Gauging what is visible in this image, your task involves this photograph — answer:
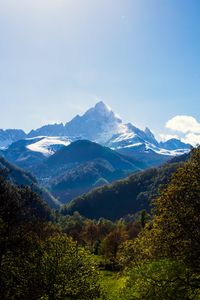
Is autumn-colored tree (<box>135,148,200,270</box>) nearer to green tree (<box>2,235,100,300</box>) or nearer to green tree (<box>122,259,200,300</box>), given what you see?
green tree (<box>122,259,200,300</box>)

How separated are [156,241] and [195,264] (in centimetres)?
475

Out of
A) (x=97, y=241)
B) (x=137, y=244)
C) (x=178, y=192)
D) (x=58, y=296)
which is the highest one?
(x=178, y=192)

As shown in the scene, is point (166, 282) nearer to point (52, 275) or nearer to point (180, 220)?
point (180, 220)

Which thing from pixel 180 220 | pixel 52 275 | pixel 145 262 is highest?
pixel 180 220

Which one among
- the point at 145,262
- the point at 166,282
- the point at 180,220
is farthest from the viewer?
the point at 145,262

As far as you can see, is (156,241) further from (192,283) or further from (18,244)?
(18,244)

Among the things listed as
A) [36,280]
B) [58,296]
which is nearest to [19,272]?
[36,280]

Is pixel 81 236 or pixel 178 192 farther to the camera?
pixel 81 236

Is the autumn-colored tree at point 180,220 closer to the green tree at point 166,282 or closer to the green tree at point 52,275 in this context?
the green tree at point 166,282

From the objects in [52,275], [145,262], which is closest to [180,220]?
[145,262]

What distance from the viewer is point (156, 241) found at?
4075 cm

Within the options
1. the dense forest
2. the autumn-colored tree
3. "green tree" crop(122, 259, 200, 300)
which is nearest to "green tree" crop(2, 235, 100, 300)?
the dense forest

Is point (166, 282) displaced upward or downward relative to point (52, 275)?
downward

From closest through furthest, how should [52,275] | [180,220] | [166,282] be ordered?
[166,282], [180,220], [52,275]
